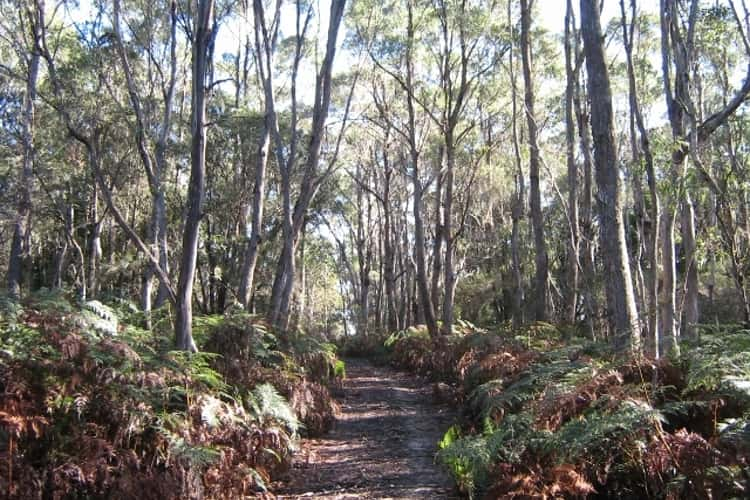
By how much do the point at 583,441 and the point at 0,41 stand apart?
75.0 ft

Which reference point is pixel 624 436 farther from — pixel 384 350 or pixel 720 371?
pixel 384 350

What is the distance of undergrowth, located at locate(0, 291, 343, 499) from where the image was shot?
12.2 ft

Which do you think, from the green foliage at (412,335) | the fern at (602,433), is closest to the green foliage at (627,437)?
the fern at (602,433)

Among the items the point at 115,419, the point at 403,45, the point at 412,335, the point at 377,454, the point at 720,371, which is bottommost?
the point at 377,454

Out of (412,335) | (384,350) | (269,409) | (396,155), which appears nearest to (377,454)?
(269,409)

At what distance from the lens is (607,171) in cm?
670

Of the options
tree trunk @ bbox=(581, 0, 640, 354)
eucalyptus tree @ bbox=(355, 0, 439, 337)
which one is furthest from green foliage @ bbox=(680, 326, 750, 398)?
eucalyptus tree @ bbox=(355, 0, 439, 337)

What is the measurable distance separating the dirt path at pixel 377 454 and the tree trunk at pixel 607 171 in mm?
2624

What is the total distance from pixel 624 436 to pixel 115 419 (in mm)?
3576

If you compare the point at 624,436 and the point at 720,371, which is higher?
the point at 720,371

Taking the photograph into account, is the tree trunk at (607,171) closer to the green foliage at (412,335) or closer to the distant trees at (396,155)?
the distant trees at (396,155)

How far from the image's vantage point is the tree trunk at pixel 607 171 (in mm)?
6523

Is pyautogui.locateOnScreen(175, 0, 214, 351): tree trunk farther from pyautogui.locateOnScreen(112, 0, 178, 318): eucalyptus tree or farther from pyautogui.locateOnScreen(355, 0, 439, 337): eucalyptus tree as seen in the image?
pyautogui.locateOnScreen(355, 0, 439, 337): eucalyptus tree

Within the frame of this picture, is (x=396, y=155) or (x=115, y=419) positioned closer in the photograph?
(x=115, y=419)
